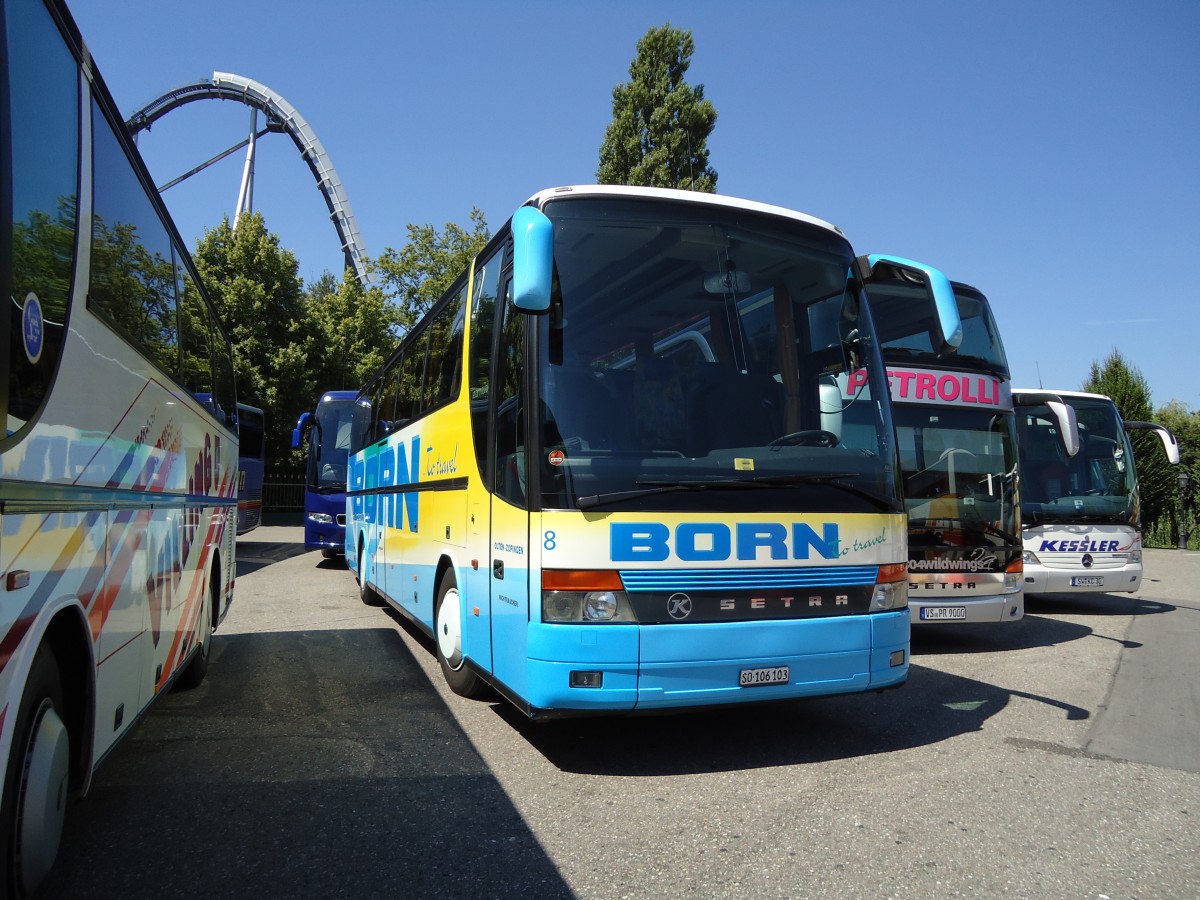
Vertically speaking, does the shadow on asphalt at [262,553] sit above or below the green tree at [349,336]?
below

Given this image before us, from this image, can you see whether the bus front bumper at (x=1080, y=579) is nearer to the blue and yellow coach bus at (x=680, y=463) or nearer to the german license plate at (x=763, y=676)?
the blue and yellow coach bus at (x=680, y=463)

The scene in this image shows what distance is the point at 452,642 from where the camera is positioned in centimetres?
650

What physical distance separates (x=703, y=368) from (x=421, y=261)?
3350 centimetres

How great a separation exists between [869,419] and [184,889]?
4160 millimetres

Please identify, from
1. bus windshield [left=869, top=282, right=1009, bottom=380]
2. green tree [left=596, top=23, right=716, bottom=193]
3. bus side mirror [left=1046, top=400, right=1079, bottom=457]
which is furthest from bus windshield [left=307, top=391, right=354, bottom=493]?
green tree [left=596, top=23, right=716, bottom=193]

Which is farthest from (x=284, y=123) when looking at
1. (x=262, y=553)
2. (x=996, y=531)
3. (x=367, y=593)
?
(x=996, y=531)

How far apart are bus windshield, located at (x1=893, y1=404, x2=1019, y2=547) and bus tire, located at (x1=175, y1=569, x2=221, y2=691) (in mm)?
6332

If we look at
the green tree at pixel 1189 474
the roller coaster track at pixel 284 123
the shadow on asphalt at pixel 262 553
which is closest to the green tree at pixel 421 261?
the roller coaster track at pixel 284 123

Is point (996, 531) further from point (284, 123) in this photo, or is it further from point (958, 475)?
point (284, 123)

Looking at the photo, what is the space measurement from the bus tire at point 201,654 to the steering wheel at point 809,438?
Answer: 4.24m

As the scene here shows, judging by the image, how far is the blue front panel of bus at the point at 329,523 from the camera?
17.3 metres

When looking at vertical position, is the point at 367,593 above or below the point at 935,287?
below

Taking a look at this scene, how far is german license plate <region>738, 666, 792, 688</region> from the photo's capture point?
4672mm

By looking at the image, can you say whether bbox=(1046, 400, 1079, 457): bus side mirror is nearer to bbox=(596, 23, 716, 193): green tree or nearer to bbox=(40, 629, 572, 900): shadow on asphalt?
bbox=(40, 629, 572, 900): shadow on asphalt
